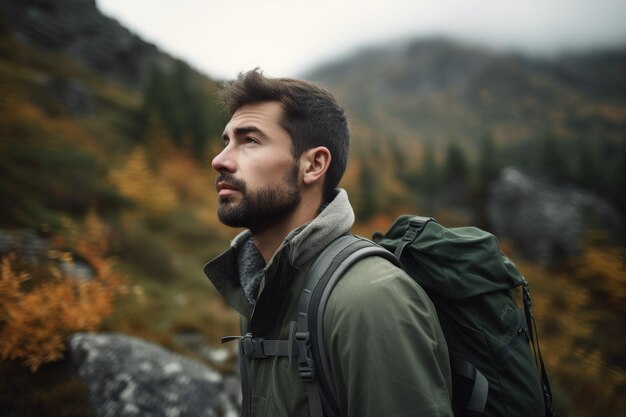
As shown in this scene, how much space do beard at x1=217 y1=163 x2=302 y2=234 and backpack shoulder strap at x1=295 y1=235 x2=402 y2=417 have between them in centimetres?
50

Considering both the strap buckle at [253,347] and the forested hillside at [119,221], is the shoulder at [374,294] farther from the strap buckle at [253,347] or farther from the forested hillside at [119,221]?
the forested hillside at [119,221]

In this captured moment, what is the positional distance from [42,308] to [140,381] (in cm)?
121

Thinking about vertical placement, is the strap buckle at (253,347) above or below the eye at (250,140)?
below

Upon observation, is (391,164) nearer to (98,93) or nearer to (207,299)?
(98,93)

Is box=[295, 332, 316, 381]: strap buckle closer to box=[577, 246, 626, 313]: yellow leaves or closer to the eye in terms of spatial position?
the eye

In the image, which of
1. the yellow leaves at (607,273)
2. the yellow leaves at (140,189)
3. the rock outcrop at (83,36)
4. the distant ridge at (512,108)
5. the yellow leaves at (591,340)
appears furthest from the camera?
the distant ridge at (512,108)

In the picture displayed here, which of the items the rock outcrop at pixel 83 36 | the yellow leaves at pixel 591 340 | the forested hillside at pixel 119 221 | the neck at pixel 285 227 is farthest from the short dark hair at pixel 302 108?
the rock outcrop at pixel 83 36

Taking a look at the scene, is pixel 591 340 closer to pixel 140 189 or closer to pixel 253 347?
pixel 253 347

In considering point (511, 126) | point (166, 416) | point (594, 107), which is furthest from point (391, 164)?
point (594, 107)

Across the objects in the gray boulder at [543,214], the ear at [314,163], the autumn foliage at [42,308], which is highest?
the ear at [314,163]

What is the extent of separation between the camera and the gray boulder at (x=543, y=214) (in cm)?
2320

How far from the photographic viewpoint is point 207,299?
22.6 ft

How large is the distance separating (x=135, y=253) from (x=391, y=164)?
4557cm

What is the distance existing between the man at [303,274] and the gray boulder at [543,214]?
26131 mm
